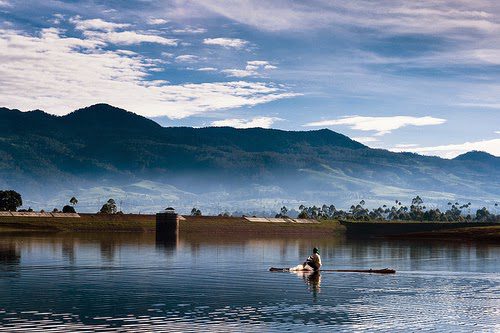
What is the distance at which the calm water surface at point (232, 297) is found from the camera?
2334 inches

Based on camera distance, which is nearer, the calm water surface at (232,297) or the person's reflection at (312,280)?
the calm water surface at (232,297)

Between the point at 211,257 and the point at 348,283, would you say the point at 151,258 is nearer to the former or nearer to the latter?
the point at 211,257

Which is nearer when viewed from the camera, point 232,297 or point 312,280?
point 232,297

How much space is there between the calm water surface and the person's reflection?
0.12 m

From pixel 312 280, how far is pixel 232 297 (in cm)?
2183

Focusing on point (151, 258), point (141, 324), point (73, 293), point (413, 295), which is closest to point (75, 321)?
point (141, 324)

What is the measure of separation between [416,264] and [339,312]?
64.7 meters

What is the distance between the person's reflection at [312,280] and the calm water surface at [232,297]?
0.39 feet

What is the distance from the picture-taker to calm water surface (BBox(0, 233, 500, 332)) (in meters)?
59.3

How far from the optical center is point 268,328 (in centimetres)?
5728

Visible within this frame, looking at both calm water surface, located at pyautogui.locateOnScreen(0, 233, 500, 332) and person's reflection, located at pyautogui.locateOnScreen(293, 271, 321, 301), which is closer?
calm water surface, located at pyautogui.locateOnScreen(0, 233, 500, 332)

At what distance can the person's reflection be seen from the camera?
82875 mm

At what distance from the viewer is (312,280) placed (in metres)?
95.8

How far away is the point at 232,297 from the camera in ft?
249
